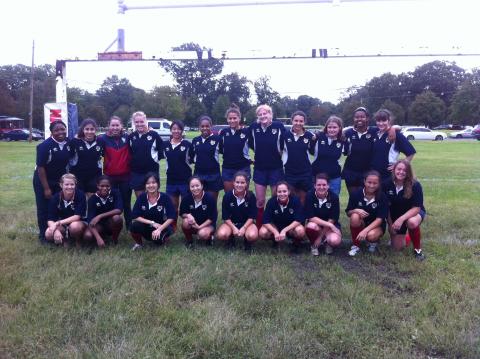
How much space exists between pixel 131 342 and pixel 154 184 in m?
2.40

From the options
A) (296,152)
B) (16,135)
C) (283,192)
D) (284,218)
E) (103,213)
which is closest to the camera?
(283,192)

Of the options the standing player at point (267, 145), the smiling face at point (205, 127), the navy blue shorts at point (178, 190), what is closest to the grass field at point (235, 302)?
the navy blue shorts at point (178, 190)

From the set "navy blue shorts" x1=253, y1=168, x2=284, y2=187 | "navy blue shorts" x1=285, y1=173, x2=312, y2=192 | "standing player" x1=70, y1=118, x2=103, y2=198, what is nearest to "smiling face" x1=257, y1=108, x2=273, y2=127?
"navy blue shorts" x1=253, y1=168, x2=284, y2=187

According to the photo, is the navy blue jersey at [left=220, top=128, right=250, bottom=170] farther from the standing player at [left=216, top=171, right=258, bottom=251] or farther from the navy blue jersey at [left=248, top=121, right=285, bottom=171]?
the standing player at [left=216, top=171, right=258, bottom=251]

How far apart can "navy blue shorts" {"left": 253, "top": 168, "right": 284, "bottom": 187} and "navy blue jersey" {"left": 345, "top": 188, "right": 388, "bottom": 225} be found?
3.22 feet

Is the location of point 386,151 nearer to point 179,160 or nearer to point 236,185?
point 236,185

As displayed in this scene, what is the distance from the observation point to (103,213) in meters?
5.38

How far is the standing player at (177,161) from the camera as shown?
5734 millimetres

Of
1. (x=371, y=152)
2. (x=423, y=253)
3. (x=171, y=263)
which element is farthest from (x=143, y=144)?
(x=423, y=253)

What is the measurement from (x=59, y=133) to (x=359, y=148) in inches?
143

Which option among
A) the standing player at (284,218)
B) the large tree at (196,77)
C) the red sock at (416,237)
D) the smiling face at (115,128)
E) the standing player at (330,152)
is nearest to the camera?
the red sock at (416,237)

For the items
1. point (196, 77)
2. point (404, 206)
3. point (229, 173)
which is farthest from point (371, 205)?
point (196, 77)

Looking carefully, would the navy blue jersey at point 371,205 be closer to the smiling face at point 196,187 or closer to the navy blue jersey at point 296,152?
the navy blue jersey at point 296,152

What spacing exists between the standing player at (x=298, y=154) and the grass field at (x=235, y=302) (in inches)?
36.8
